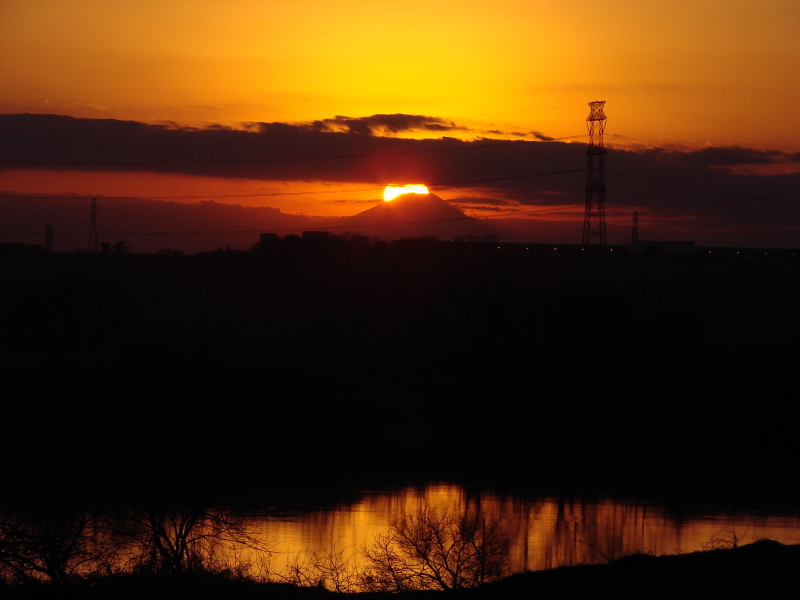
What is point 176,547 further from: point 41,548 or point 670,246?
point 670,246

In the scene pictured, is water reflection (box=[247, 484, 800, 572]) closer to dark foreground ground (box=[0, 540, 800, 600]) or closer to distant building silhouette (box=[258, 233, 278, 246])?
dark foreground ground (box=[0, 540, 800, 600])

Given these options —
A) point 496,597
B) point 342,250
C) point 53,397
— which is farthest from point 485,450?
point 342,250

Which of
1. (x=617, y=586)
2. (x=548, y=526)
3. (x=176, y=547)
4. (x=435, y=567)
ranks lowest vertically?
(x=548, y=526)

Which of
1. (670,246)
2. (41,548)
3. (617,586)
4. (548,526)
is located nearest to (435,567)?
(617,586)

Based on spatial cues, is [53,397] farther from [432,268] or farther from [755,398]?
[432,268]

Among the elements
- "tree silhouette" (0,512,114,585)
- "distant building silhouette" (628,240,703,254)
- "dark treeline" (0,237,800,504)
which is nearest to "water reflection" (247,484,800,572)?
"dark treeline" (0,237,800,504)
